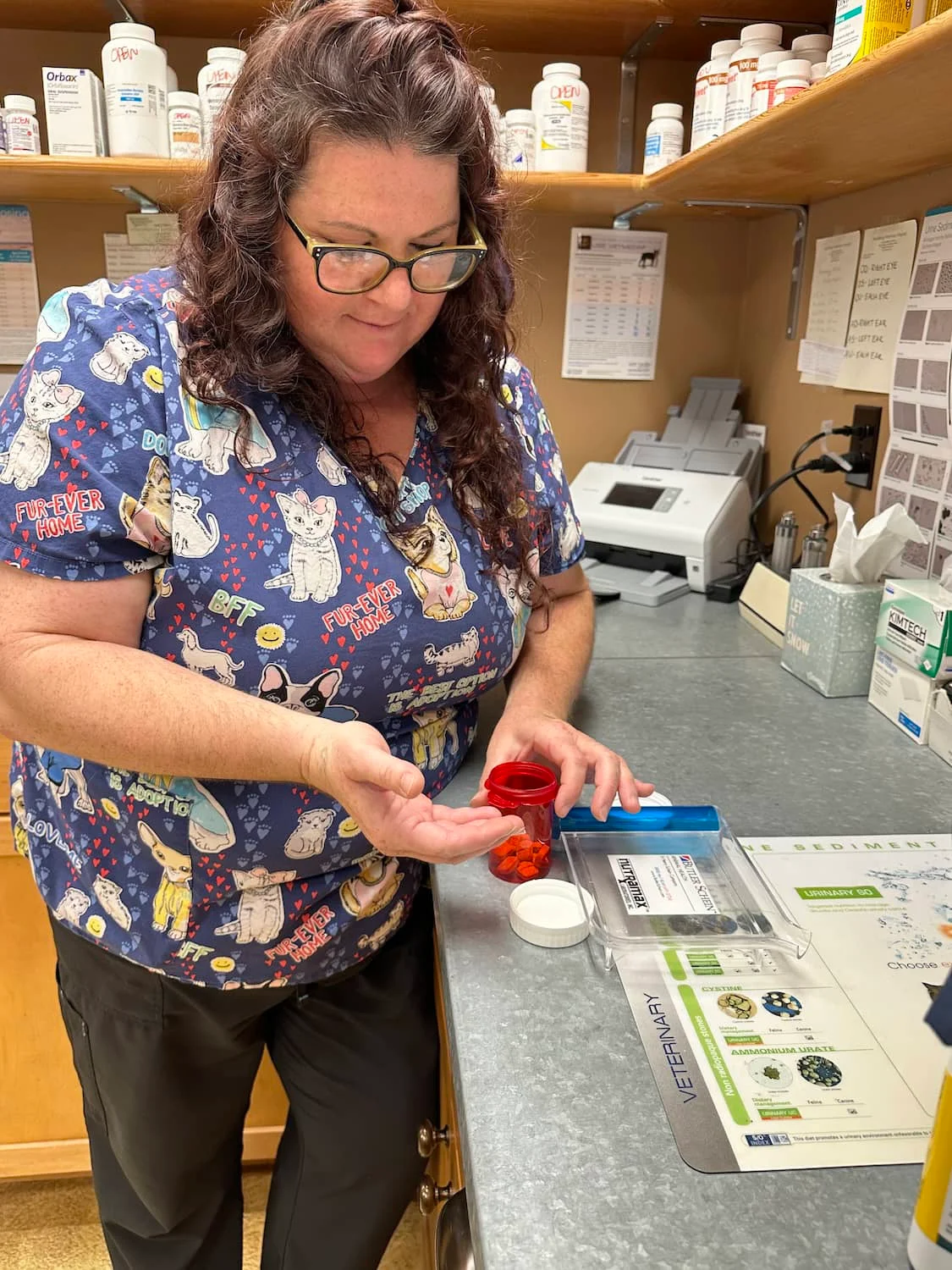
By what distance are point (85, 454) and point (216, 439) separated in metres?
0.11

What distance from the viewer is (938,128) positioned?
1.15 m

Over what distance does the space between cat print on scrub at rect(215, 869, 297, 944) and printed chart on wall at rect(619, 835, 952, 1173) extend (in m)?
0.36

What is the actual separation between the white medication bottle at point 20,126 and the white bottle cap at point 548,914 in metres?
1.47

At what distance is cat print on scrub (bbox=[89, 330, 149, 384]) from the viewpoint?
2.80 feet

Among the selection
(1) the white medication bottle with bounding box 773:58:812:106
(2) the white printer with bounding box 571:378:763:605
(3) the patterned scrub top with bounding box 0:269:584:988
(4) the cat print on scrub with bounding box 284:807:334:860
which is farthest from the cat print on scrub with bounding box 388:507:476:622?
(2) the white printer with bounding box 571:378:763:605

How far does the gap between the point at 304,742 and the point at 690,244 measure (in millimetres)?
1693

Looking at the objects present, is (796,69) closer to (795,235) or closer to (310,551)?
(795,235)

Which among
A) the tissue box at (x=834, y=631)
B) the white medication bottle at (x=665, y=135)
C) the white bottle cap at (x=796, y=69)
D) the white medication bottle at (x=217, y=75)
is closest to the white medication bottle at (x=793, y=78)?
the white bottle cap at (x=796, y=69)

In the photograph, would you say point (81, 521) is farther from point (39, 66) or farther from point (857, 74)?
point (39, 66)

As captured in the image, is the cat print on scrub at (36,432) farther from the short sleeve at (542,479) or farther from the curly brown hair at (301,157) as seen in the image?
the short sleeve at (542,479)

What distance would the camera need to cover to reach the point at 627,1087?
690 millimetres

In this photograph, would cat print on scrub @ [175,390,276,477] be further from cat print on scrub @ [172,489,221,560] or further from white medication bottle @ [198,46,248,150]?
white medication bottle @ [198,46,248,150]

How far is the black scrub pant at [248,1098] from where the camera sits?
1053 millimetres

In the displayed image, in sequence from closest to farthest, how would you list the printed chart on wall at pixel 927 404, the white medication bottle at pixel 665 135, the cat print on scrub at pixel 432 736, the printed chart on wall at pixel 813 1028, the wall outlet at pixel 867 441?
the printed chart on wall at pixel 813 1028 < the cat print on scrub at pixel 432 736 < the printed chart on wall at pixel 927 404 < the wall outlet at pixel 867 441 < the white medication bottle at pixel 665 135
